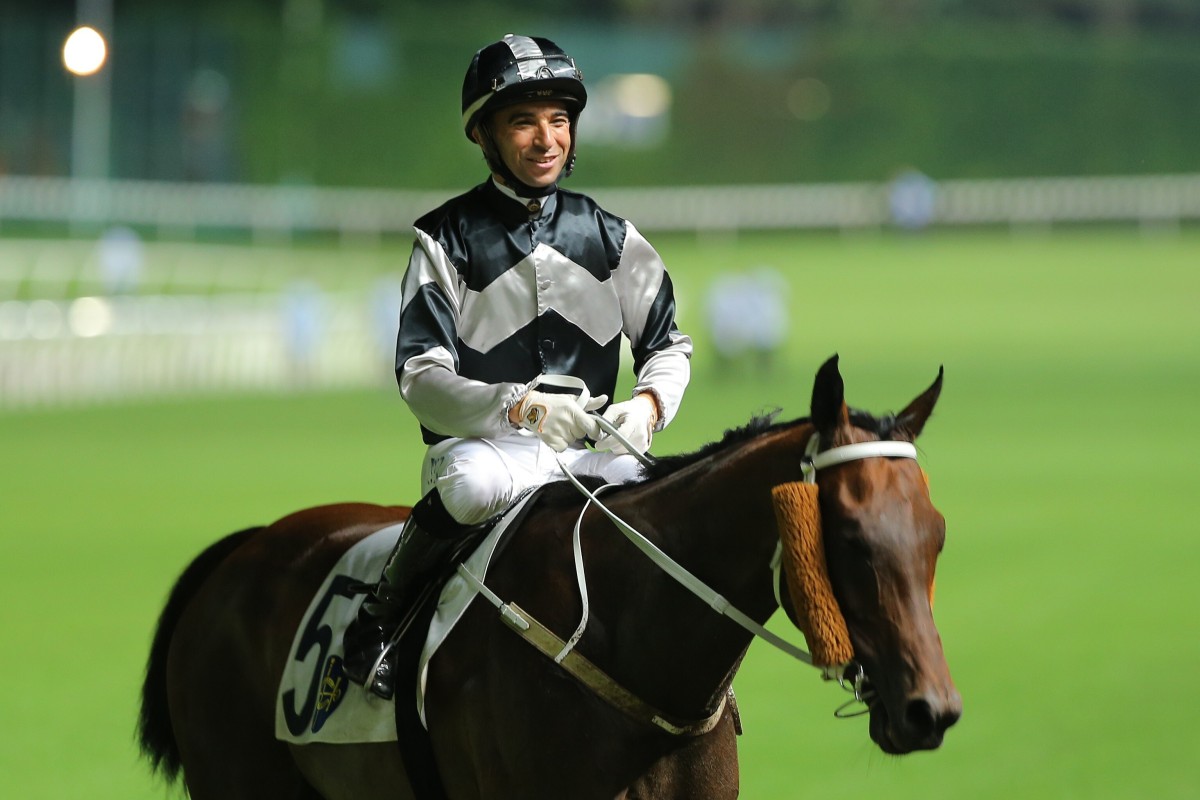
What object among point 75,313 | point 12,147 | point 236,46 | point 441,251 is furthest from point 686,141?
point 441,251

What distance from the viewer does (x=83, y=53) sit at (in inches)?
202

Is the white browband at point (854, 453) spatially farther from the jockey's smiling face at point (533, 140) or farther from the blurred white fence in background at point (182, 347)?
the blurred white fence in background at point (182, 347)

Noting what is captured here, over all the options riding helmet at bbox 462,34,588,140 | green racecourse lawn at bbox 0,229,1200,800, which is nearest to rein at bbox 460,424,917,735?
riding helmet at bbox 462,34,588,140

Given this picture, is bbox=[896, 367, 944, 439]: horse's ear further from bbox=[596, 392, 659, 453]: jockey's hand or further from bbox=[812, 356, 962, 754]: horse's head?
bbox=[596, 392, 659, 453]: jockey's hand

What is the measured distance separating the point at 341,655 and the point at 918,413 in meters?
1.54

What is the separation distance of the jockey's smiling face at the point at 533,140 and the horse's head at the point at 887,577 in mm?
1014

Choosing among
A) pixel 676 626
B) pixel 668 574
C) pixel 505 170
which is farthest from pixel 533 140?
pixel 676 626

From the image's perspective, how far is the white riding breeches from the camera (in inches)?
150

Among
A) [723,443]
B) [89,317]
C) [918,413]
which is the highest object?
[918,413]

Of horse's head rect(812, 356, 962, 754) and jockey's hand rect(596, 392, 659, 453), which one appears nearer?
horse's head rect(812, 356, 962, 754)

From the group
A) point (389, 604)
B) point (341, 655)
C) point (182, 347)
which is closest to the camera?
point (389, 604)

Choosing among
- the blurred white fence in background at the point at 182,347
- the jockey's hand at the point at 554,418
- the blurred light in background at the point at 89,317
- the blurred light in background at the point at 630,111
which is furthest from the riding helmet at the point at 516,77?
the blurred light in background at the point at 630,111

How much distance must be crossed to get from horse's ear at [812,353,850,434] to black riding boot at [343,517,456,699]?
3.46 ft

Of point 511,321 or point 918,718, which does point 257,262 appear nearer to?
point 511,321
